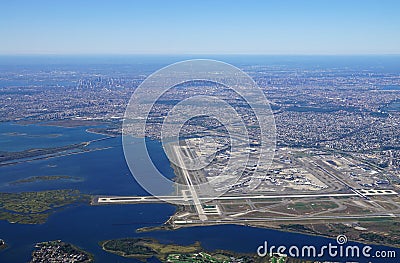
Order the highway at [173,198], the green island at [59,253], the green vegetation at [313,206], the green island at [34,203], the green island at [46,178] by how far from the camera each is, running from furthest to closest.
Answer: the green island at [46,178]
the highway at [173,198]
the green vegetation at [313,206]
the green island at [34,203]
the green island at [59,253]

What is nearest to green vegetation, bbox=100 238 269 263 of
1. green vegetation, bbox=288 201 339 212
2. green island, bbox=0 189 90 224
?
green island, bbox=0 189 90 224

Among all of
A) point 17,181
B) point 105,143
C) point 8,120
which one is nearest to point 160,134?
point 105,143

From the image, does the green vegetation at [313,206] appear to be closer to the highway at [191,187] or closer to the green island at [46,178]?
the highway at [191,187]

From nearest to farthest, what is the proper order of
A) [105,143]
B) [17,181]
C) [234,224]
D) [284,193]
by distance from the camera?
[234,224] → [284,193] → [17,181] → [105,143]

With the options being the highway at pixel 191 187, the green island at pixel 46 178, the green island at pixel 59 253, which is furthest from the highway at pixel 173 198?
the green island at pixel 59 253

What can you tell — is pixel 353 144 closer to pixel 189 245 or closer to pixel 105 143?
pixel 105 143

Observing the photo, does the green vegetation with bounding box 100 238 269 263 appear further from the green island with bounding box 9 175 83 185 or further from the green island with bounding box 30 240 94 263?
the green island with bounding box 9 175 83 185

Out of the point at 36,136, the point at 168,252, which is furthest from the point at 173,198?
the point at 36,136

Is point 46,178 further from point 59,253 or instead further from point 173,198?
point 59,253
